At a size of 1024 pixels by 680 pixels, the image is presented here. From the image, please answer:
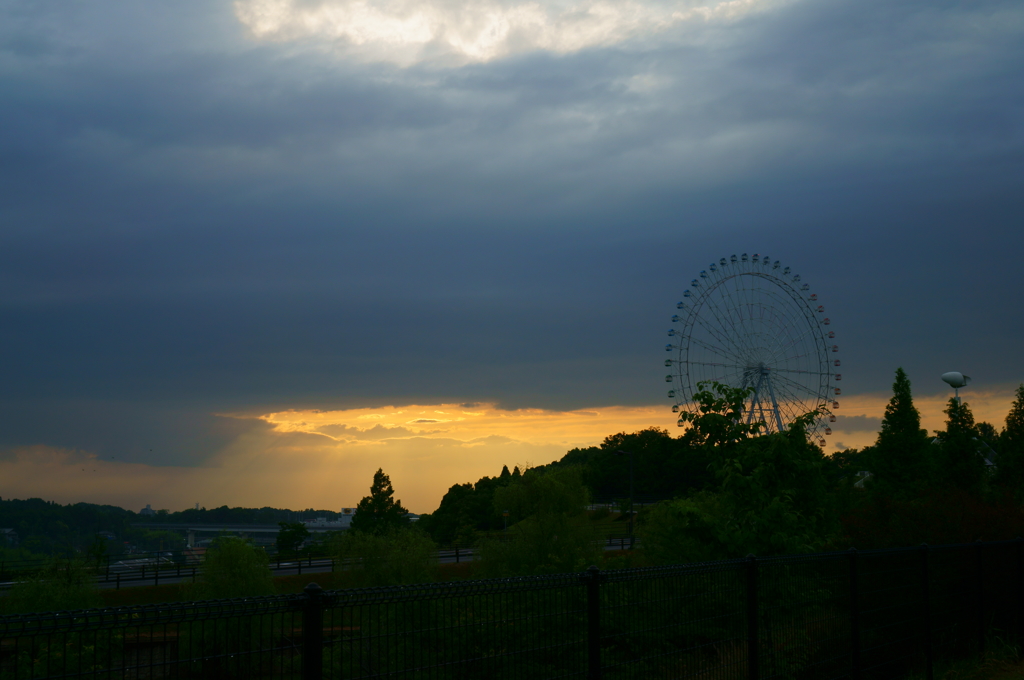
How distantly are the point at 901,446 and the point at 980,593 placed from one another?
60820mm

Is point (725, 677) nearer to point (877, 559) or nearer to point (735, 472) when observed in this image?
point (877, 559)

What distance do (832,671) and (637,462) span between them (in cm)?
13592

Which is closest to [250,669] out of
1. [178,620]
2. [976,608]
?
[178,620]

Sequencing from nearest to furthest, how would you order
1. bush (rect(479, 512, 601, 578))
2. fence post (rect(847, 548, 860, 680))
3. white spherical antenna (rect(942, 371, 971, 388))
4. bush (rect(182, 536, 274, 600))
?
fence post (rect(847, 548, 860, 680)) < bush (rect(182, 536, 274, 600)) < bush (rect(479, 512, 601, 578)) < white spherical antenna (rect(942, 371, 971, 388))

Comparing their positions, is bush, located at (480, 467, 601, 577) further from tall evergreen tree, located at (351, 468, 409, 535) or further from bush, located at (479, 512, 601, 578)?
tall evergreen tree, located at (351, 468, 409, 535)

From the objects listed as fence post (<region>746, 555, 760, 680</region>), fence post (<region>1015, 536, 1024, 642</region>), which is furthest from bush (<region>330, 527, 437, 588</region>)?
fence post (<region>746, 555, 760, 680</region>)

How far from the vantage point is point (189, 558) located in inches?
2084

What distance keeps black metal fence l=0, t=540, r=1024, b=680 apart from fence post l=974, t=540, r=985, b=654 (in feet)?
0.08

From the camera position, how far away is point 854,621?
27.7 feet

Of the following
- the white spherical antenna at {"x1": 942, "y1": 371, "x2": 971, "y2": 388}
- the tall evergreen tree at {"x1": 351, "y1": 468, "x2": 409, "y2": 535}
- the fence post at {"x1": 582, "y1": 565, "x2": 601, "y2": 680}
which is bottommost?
the tall evergreen tree at {"x1": 351, "y1": 468, "x2": 409, "y2": 535}

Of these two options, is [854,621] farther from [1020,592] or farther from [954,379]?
[954,379]

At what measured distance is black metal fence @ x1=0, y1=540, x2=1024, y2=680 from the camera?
12.0ft

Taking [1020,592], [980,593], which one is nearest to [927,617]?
[980,593]

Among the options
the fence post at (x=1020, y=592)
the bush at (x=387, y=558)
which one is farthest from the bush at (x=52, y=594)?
the fence post at (x=1020, y=592)
